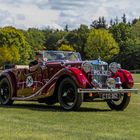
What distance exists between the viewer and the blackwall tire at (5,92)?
17.3 m

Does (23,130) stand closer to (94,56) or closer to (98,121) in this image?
(98,121)

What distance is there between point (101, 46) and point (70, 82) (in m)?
106

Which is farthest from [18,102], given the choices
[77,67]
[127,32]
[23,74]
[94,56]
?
[127,32]

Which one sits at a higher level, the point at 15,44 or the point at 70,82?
the point at 15,44

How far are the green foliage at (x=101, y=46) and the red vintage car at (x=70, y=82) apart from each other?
327 feet

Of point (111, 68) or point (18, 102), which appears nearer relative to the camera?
point (111, 68)

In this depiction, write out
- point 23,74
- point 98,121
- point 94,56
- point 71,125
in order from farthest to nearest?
point 94,56
point 23,74
point 98,121
point 71,125

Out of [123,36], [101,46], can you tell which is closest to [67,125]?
[101,46]

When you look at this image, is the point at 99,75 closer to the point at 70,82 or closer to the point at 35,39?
the point at 70,82

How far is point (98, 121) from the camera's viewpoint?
12.0m

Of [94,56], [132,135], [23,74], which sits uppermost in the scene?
[94,56]

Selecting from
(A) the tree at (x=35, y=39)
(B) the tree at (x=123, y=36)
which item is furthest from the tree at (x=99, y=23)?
(B) the tree at (x=123, y=36)

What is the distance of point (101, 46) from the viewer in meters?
121

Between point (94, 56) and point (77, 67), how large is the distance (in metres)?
104
